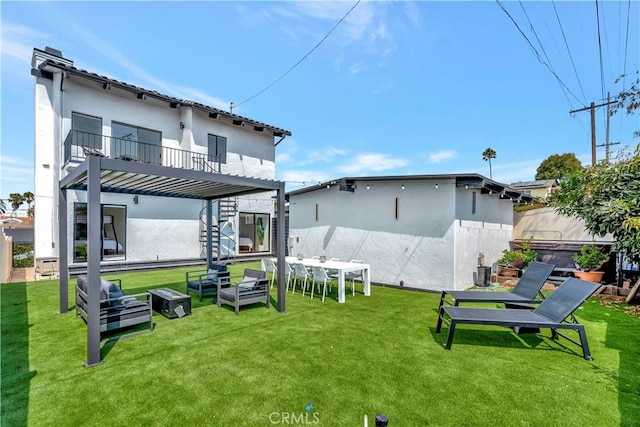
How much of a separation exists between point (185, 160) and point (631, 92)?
16288 millimetres

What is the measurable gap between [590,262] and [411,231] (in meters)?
6.07

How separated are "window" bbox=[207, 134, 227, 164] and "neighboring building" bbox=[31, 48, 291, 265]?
1.8 inches

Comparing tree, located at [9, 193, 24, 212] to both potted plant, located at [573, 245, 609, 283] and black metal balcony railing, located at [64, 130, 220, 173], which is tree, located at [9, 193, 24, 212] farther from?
potted plant, located at [573, 245, 609, 283]

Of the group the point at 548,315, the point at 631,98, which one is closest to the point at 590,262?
the point at 631,98

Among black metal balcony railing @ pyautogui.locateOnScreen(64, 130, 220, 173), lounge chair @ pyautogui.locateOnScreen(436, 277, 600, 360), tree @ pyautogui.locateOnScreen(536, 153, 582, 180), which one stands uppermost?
tree @ pyautogui.locateOnScreen(536, 153, 582, 180)

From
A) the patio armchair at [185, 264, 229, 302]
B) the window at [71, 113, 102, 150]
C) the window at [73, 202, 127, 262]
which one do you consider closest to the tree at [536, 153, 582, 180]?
the patio armchair at [185, 264, 229, 302]

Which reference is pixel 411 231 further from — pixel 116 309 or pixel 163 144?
pixel 163 144

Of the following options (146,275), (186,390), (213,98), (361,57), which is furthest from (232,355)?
(213,98)

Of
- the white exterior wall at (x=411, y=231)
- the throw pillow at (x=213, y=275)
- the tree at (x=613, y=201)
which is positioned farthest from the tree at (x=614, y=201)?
the throw pillow at (x=213, y=275)

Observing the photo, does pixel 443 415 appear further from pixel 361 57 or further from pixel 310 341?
pixel 361 57

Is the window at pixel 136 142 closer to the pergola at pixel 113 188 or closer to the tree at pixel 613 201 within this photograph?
the pergola at pixel 113 188

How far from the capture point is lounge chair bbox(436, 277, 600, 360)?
4.22 m

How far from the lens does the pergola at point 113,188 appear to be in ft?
12.9

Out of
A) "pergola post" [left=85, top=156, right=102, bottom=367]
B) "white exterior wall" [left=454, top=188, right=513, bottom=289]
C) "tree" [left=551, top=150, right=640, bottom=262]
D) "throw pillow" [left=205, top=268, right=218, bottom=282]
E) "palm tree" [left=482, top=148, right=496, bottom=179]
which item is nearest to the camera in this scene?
"pergola post" [left=85, top=156, right=102, bottom=367]
